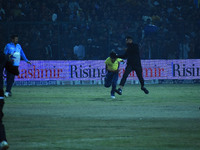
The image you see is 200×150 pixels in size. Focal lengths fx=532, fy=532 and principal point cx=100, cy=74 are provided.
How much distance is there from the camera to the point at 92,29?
2800 centimetres

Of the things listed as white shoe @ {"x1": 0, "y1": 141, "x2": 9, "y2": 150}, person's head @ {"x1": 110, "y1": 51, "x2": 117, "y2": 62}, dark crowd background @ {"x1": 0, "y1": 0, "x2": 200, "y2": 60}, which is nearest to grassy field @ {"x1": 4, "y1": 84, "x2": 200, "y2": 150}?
white shoe @ {"x1": 0, "y1": 141, "x2": 9, "y2": 150}

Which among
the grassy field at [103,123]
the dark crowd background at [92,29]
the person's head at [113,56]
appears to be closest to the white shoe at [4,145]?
the grassy field at [103,123]

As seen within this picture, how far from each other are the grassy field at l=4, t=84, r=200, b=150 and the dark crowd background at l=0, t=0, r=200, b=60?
28.5 ft

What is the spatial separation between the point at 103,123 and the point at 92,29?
53.5 feet

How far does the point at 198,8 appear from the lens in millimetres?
31500

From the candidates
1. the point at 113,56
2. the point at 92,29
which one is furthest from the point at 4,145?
the point at 92,29

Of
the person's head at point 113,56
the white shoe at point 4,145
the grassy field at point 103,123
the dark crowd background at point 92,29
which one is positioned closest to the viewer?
the white shoe at point 4,145

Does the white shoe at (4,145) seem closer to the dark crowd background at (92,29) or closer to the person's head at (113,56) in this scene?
the person's head at (113,56)

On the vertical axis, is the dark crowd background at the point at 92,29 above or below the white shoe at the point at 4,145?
above

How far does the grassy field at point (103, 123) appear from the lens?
30.2 ft

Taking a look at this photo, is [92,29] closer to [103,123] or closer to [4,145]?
[103,123]

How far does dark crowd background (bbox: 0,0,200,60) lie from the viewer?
90.5 ft

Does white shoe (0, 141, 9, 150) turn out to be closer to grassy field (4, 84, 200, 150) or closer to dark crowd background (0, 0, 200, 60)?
grassy field (4, 84, 200, 150)

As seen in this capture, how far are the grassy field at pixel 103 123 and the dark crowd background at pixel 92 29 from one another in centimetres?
869
